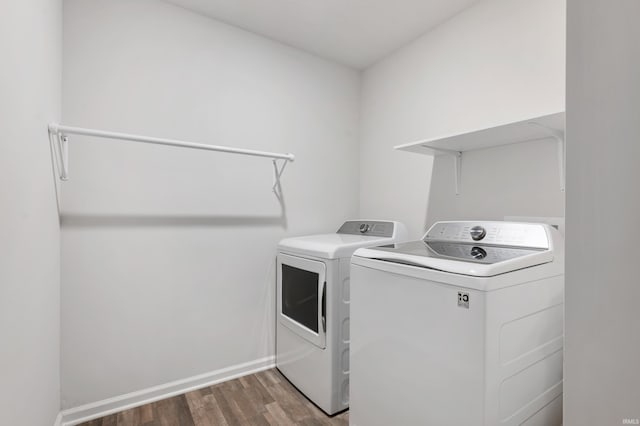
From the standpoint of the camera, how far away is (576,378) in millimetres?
444

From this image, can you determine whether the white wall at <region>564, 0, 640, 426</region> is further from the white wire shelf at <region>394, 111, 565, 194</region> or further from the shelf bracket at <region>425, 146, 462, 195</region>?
the shelf bracket at <region>425, 146, 462, 195</region>

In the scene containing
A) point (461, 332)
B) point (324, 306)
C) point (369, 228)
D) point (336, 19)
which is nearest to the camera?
point (461, 332)

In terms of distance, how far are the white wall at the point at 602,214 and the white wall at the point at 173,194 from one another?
6.22ft

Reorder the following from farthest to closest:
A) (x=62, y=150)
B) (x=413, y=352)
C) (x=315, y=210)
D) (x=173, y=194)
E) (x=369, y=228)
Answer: (x=315, y=210), (x=369, y=228), (x=173, y=194), (x=62, y=150), (x=413, y=352)

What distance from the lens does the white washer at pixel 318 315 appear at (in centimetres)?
170

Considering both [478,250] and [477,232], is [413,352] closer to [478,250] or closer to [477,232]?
[478,250]

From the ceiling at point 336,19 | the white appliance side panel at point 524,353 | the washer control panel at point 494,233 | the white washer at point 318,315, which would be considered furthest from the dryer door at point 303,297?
the ceiling at point 336,19

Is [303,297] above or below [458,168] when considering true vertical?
below

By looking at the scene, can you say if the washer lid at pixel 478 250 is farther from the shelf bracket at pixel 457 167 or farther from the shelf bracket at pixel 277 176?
the shelf bracket at pixel 277 176

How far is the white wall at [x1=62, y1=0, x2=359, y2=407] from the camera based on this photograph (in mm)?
1623

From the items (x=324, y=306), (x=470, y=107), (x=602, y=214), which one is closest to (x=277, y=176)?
(x=324, y=306)

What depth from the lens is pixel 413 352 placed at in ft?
3.82

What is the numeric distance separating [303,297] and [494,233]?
1133 millimetres

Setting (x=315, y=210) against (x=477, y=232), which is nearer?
(x=477, y=232)
